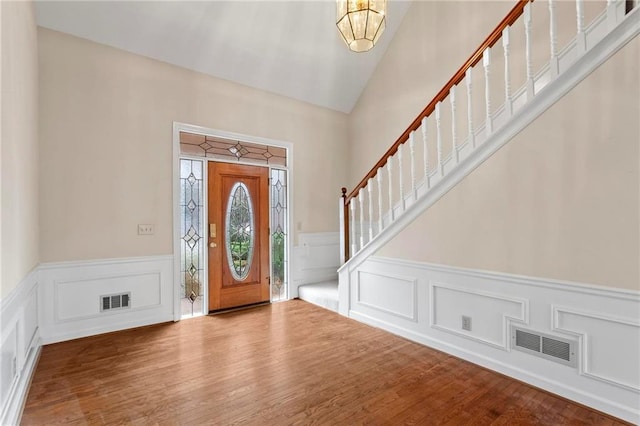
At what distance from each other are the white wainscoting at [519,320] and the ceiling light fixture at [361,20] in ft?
6.92

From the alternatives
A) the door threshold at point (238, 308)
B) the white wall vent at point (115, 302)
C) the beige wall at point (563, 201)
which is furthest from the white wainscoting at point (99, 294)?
the beige wall at point (563, 201)

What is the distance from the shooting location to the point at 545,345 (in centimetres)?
237

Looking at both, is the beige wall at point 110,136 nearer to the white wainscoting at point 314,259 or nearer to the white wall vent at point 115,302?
the white wall vent at point 115,302

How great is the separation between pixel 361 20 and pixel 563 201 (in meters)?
1.97

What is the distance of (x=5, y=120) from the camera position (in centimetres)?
198

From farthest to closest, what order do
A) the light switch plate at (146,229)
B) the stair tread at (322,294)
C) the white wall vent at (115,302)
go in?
the stair tread at (322,294)
the light switch plate at (146,229)
the white wall vent at (115,302)

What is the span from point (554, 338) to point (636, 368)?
43cm

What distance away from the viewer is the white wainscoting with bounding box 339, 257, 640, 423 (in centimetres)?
205

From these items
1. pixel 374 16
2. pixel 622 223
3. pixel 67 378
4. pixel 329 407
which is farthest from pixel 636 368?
pixel 67 378

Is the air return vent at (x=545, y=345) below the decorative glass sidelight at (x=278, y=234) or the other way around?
below

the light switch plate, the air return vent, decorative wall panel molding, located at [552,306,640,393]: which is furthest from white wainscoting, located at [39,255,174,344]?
decorative wall panel molding, located at [552,306,640,393]

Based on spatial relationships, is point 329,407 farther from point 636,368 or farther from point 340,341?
point 636,368

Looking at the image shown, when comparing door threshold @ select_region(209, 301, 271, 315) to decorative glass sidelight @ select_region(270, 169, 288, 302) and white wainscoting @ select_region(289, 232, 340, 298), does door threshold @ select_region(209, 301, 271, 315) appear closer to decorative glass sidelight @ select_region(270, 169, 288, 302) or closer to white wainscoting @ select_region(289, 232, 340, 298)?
decorative glass sidelight @ select_region(270, 169, 288, 302)

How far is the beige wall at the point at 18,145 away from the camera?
1.97 meters
